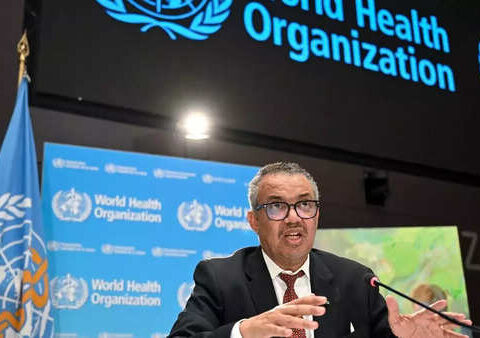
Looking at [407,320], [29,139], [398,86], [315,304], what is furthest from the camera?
[398,86]

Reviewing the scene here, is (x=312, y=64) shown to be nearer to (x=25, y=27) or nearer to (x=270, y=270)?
(x=25, y=27)

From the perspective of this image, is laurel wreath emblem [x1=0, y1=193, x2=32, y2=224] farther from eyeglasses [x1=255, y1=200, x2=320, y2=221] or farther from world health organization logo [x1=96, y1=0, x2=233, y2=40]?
eyeglasses [x1=255, y1=200, x2=320, y2=221]

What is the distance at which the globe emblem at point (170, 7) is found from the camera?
4773 millimetres

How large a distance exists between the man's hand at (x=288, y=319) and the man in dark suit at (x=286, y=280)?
1.02 feet

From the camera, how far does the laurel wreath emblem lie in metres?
3.63

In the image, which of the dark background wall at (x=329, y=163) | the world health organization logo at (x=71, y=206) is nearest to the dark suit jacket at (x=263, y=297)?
the world health organization logo at (x=71, y=206)

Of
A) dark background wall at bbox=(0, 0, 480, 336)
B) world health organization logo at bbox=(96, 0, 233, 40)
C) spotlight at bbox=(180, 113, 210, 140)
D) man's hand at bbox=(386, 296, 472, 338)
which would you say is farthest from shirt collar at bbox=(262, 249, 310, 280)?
world health organization logo at bbox=(96, 0, 233, 40)

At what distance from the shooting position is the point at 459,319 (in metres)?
1.92

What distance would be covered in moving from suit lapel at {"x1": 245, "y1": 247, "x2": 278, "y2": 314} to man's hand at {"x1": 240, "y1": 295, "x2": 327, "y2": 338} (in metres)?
0.41

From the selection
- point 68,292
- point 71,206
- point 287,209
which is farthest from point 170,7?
point 287,209

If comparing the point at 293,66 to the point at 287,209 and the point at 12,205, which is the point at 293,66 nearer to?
the point at 12,205

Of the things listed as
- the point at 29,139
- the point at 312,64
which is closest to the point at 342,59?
the point at 312,64

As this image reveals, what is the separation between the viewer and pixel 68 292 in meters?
3.79

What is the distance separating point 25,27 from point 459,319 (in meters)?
3.69
